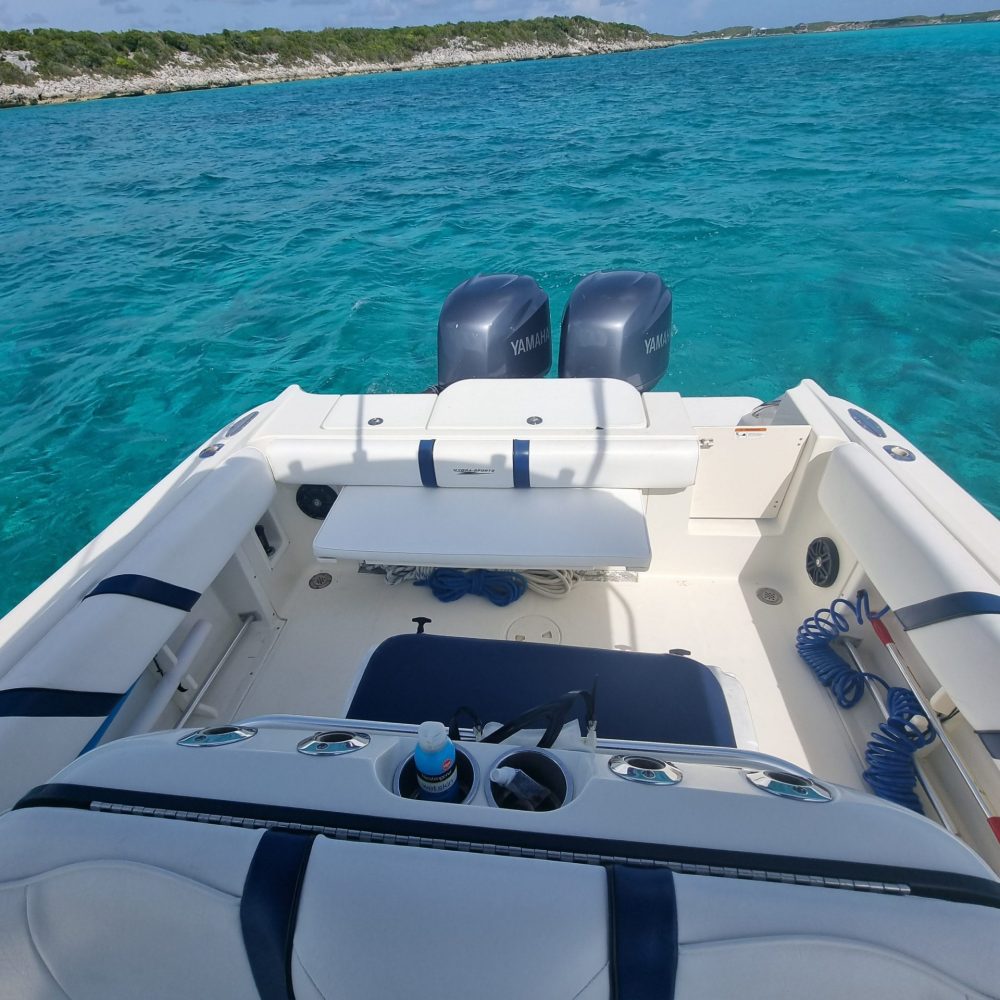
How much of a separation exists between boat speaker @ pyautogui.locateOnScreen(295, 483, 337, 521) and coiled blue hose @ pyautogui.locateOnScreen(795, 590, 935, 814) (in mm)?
1895

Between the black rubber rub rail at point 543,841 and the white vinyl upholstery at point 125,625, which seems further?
the white vinyl upholstery at point 125,625

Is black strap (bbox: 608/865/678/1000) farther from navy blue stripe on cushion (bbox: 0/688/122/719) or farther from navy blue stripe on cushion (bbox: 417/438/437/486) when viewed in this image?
navy blue stripe on cushion (bbox: 417/438/437/486)

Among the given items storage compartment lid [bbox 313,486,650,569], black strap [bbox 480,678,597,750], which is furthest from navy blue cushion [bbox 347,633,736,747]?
black strap [bbox 480,678,597,750]

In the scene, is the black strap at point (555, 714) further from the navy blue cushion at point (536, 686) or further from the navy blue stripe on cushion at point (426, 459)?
the navy blue stripe on cushion at point (426, 459)

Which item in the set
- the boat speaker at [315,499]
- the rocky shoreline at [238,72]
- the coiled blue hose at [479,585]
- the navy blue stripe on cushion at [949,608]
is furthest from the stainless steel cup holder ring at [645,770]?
the rocky shoreline at [238,72]

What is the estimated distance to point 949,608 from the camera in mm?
1425

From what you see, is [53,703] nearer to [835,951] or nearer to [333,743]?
[333,743]

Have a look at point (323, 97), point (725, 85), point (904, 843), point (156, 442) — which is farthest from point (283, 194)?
point (323, 97)

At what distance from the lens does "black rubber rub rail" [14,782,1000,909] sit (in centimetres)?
65

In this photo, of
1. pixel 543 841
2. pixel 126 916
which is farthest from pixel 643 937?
pixel 126 916

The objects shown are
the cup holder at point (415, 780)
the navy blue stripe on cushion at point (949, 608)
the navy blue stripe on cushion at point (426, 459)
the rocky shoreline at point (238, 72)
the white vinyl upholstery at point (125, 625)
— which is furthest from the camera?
the rocky shoreline at point (238, 72)

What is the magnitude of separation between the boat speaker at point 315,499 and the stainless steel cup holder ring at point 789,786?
1907 mm

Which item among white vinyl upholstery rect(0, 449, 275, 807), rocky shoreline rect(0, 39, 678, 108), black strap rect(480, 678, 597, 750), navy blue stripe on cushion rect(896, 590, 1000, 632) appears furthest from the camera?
rocky shoreline rect(0, 39, 678, 108)

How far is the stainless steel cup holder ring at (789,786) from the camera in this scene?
80 cm
